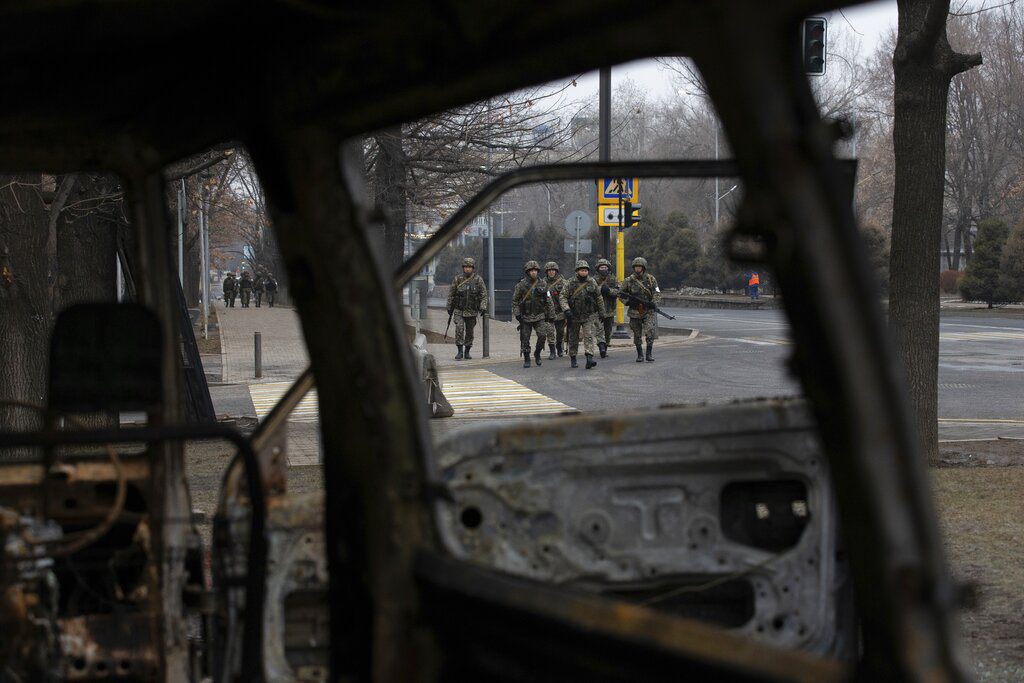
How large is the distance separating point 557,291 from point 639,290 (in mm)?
1537

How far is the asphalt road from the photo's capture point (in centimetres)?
1441

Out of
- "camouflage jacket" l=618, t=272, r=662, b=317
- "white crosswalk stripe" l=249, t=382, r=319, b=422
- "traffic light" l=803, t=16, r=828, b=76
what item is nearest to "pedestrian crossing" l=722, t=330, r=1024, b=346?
"camouflage jacket" l=618, t=272, r=662, b=317

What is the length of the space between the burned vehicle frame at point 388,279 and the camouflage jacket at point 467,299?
19651 mm

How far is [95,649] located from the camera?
3.21m

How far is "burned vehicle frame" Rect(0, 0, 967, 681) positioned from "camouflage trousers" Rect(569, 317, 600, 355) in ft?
61.5

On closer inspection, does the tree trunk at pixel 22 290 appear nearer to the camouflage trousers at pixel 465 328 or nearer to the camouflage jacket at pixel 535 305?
the camouflage jacket at pixel 535 305

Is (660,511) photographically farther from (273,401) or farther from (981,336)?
(981,336)

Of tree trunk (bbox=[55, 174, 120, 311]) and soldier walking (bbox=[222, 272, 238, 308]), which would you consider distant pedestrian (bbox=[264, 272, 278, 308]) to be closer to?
soldier walking (bbox=[222, 272, 238, 308])

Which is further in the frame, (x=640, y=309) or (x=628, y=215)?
(x=628, y=215)

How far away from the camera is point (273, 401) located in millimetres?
16297

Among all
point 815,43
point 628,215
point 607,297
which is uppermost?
point 815,43

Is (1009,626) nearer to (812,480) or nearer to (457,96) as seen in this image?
(812,480)

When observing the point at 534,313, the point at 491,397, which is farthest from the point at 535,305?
the point at 491,397

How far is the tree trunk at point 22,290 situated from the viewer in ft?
29.9
